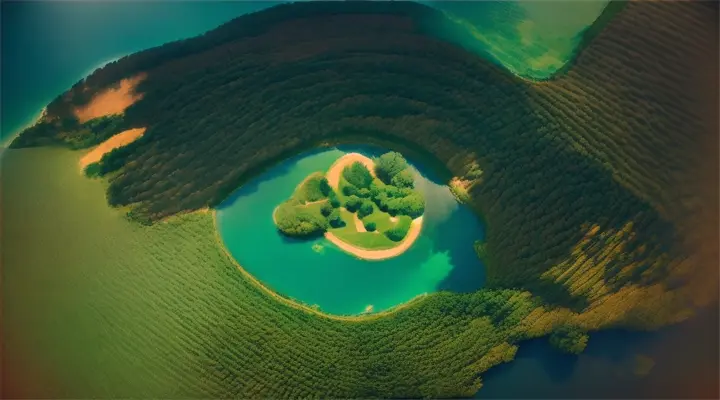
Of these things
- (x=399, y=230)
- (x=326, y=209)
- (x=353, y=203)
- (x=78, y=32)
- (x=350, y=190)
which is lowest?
(x=399, y=230)

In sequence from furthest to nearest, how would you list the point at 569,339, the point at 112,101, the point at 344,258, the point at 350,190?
the point at 112,101 < the point at 350,190 < the point at 344,258 < the point at 569,339

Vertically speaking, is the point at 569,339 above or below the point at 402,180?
below

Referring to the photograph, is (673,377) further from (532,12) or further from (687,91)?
(532,12)

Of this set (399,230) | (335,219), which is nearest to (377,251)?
(399,230)

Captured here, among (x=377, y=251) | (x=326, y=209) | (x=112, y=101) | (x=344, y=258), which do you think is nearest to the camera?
(x=344, y=258)

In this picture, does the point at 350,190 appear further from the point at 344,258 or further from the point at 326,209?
the point at 344,258

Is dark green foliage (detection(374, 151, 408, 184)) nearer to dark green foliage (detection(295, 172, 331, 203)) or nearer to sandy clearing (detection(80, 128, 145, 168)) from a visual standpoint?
dark green foliage (detection(295, 172, 331, 203))

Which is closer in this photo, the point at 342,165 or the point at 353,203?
the point at 353,203
